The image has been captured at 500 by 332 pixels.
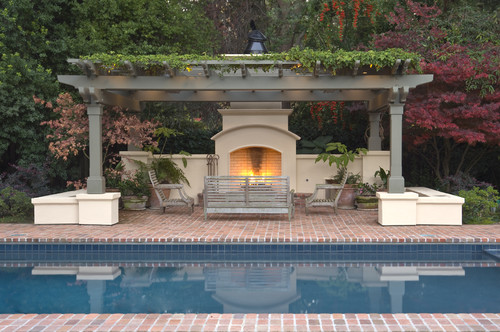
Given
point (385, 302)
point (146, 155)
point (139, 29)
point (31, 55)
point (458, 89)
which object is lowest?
point (385, 302)

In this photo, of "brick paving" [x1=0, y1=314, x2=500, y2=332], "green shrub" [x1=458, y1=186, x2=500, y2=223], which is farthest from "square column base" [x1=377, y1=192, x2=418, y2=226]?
"brick paving" [x1=0, y1=314, x2=500, y2=332]

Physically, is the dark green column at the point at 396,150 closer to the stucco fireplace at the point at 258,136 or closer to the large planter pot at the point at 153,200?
the stucco fireplace at the point at 258,136

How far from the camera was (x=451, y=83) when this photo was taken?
967 cm

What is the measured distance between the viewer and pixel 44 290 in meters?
5.48

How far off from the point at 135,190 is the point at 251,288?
5.76 m

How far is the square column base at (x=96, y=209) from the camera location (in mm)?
8531

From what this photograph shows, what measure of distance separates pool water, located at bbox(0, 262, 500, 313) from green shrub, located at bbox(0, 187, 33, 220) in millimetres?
2828

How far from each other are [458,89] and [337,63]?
355cm

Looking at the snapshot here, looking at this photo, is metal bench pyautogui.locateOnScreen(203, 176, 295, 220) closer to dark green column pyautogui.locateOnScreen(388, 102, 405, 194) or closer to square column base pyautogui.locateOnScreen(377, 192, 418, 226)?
square column base pyautogui.locateOnScreen(377, 192, 418, 226)

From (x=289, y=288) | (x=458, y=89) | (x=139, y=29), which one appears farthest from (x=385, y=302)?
(x=139, y=29)

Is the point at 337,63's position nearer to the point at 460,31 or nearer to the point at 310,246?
the point at 310,246

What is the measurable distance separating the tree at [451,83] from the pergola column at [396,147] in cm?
88

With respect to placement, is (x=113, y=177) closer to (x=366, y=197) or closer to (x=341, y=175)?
(x=341, y=175)

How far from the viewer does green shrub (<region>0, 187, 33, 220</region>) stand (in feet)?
30.3
